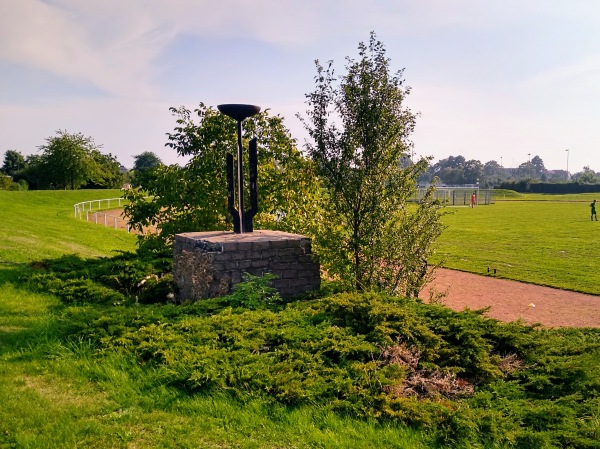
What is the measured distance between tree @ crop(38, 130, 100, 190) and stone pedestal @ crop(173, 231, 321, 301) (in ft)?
146

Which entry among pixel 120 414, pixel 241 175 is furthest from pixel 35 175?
pixel 120 414

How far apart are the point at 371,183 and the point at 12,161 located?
242 ft

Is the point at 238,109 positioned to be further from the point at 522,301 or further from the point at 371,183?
the point at 522,301

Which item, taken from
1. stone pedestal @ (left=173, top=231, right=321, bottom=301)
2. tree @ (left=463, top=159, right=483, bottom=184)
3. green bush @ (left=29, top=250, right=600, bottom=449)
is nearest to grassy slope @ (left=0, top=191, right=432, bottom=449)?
green bush @ (left=29, top=250, right=600, bottom=449)

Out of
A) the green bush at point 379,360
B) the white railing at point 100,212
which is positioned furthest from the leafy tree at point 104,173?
the green bush at point 379,360

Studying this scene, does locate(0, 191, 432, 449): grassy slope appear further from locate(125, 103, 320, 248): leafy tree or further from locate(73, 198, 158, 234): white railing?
locate(73, 198, 158, 234): white railing

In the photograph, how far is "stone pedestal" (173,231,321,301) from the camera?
7.62 meters

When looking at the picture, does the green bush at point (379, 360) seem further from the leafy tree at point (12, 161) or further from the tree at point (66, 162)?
the leafy tree at point (12, 161)

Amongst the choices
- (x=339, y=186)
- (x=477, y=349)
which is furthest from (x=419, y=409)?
(x=339, y=186)

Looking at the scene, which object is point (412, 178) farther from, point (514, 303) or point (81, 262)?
point (81, 262)

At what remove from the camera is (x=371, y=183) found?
8117mm

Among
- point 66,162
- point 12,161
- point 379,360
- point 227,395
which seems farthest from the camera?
point 12,161

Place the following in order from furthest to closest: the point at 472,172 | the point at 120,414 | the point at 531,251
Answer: the point at 472,172, the point at 531,251, the point at 120,414

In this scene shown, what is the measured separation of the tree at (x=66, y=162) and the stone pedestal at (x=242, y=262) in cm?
4438
